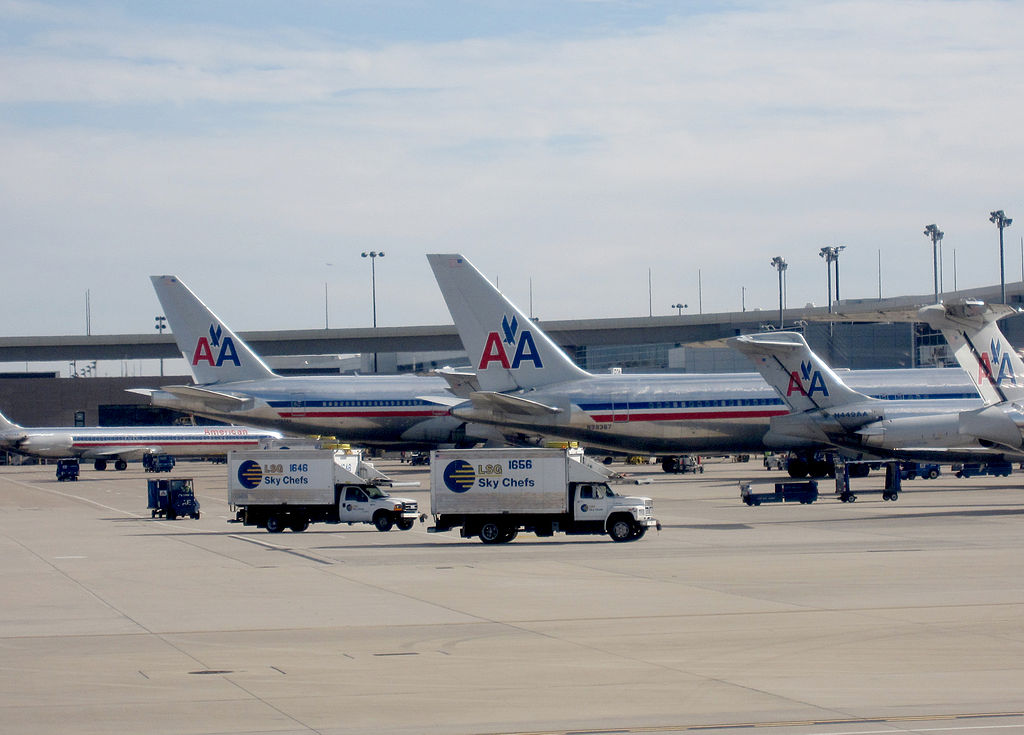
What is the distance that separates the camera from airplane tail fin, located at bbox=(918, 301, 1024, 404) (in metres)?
44.7

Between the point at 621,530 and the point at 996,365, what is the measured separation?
17714 mm

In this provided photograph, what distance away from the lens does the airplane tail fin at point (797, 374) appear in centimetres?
5975

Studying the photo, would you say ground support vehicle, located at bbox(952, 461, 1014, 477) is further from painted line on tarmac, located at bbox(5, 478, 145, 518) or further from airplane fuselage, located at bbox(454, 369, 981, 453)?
painted line on tarmac, located at bbox(5, 478, 145, 518)

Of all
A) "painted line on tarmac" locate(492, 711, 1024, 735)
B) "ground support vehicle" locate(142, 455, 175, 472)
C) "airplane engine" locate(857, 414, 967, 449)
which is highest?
"airplane engine" locate(857, 414, 967, 449)

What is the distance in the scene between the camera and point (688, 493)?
61969 mm

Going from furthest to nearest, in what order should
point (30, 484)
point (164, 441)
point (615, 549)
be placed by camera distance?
point (164, 441)
point (30, 484)
point (615, 549)

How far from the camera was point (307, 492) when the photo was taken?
137 feet

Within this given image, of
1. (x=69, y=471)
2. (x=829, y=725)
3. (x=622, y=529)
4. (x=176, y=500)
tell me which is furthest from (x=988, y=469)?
(x=69, y=471)

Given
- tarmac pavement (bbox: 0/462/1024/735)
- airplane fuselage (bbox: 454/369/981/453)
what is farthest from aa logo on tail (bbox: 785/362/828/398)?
tarmac pavement (bbox: 0/462/1024/735)

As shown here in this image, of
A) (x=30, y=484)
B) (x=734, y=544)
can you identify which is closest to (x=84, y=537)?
(x=734, y=544)

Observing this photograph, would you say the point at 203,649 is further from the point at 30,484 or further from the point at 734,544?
the point at 30,484

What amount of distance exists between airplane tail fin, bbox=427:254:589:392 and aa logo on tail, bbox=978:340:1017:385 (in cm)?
2567

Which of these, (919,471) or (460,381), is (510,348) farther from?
(919,471)

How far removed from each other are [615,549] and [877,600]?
37.3 ft
